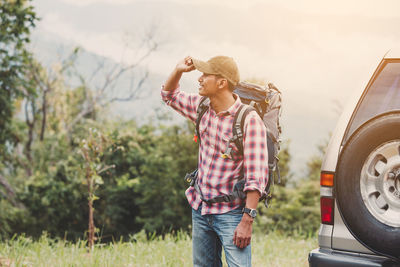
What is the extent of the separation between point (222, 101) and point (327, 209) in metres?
0.93

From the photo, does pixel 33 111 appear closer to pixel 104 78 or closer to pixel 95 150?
pixel 104 78

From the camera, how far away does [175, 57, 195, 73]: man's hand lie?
11.5 ft

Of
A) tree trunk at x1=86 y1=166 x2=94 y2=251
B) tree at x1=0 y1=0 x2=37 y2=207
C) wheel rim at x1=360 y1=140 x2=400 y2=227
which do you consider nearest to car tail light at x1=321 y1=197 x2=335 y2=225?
wheel rim at x1=360 y1=140 x2=400 y2=227

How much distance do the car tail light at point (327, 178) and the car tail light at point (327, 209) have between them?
0.09 meters

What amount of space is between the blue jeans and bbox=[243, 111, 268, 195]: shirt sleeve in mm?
254

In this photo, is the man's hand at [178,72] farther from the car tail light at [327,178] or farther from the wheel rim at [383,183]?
the wheel rim at [383,183]

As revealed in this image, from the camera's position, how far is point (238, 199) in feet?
10.5

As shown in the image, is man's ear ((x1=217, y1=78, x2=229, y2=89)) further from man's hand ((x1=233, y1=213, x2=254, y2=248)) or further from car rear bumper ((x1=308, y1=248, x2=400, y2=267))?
car rear bumper ((x1=308, y1=248, x2=400, y2=267))

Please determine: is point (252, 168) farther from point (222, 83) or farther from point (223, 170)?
point (222, 83)

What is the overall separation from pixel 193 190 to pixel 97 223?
69.8 feet

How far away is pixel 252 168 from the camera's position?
10.2ft

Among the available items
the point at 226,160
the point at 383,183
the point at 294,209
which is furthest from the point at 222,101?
the point at 294,209

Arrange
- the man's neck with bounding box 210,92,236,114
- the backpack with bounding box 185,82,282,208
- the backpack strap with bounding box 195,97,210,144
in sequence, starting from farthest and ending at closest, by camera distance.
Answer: the backpack strap with bounding box 195,97,210,144
the man's neck with bounding box 210,92,236,114
the backpack with bounding box 185,82,282,208

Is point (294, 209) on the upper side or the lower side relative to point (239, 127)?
lower
